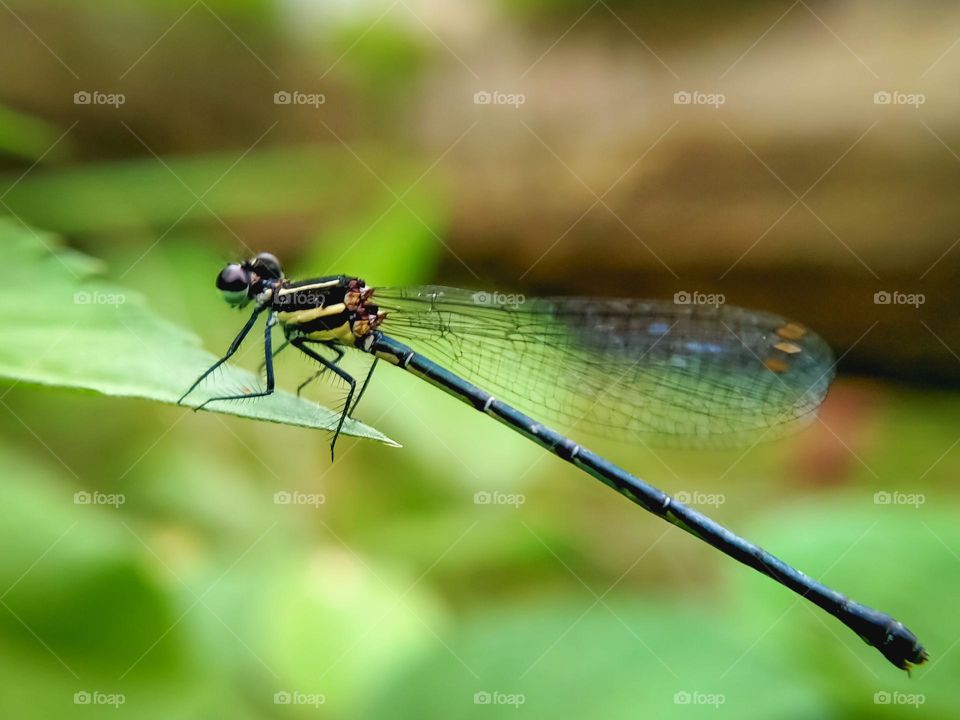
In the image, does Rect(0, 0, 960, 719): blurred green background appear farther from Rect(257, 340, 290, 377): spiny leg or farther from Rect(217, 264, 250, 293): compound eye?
Rect(217, 264, 250, 293): compound eye

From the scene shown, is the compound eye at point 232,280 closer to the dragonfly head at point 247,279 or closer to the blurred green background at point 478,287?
the dragonfly head at point 247,279

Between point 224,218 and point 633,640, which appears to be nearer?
point 633,640

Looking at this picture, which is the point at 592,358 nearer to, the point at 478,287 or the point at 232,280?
the point at 232,280

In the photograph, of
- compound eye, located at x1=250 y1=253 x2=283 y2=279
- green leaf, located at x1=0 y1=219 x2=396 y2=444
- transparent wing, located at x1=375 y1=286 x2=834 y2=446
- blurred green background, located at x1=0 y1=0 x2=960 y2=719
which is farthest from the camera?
transparent wing, located at x1=375 y1=286 x2=834 y2=446

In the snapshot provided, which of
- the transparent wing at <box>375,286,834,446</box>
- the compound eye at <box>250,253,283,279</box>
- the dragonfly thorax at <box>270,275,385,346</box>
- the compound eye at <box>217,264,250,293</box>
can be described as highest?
the compound eye at <box>250,253,283,279</box>

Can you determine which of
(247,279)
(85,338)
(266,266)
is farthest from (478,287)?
(85,338)

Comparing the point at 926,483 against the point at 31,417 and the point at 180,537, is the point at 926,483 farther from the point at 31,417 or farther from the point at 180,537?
the point at 31,417

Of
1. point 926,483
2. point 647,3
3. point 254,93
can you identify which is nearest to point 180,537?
point 254,93

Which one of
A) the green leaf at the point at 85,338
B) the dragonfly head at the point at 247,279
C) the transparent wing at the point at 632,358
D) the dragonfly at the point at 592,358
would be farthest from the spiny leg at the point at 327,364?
the green leaf at the point at 85,338

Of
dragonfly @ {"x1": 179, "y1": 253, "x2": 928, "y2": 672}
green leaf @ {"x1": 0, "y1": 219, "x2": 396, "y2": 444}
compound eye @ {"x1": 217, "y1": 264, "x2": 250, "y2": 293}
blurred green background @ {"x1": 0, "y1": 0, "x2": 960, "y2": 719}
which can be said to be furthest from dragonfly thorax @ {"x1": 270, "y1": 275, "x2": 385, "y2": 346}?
green leaf @ {"x1": 0, "y1": 219, "x2": 396, "y2": 444}
